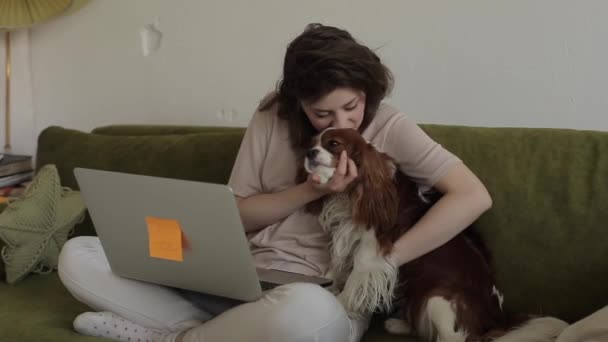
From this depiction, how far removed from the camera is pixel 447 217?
1.63 m

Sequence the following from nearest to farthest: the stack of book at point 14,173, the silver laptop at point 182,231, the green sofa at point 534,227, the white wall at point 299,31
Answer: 1. the silver laptop at point 182,231
2. the green sofa at point 534,227
3. the white wall at point 299,31
4. the stack of book at point 14,173

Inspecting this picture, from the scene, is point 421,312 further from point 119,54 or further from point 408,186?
point 119,54

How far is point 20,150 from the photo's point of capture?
10.2 feet

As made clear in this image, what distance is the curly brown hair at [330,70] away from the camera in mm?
1628

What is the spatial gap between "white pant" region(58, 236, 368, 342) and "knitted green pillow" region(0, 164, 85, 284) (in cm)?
37

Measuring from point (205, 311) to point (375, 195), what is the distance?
555 mm

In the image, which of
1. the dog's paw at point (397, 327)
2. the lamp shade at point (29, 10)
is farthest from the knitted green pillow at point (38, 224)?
the dog's paw at point (397, 327)

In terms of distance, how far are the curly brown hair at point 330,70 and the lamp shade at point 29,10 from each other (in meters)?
1.45

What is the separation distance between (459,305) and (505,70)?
2.97 feet

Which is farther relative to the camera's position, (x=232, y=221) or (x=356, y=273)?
(x=356, y=273)

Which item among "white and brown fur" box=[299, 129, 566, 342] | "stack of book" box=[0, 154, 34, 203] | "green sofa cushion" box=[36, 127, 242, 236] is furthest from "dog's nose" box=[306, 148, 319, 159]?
"stack of book" box=[0, 154, 34, 203]

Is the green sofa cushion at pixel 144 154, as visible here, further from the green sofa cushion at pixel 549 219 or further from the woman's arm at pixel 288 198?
the green sofa cushion at pixel 549 219

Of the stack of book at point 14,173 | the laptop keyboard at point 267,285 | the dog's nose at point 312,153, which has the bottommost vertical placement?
the stack of book at point 14,173

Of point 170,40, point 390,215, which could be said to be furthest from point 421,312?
point 170,40
